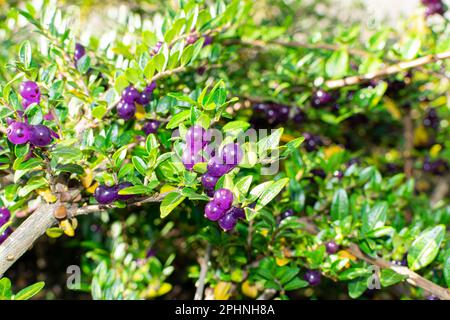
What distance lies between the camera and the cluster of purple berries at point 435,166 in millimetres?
1976

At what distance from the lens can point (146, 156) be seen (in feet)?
2.90

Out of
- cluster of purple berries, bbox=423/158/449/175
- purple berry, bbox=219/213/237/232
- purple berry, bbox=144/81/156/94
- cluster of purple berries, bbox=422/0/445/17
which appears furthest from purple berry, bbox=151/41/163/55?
cluster of purple berries, bbox=423/158/449/175

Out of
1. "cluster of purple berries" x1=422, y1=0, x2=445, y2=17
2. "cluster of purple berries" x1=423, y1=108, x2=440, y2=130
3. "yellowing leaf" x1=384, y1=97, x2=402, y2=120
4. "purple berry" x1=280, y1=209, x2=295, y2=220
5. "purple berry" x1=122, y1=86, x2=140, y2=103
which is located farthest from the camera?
"yellowing leaf" x1=384, y1=97, x2=402, y2=120

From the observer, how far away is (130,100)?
3.33ft

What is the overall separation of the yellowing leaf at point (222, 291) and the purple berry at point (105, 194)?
1.54ft

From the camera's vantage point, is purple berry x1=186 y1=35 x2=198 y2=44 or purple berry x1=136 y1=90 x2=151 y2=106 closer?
purple berry x1=136 y1=90 x2=151 y2=106

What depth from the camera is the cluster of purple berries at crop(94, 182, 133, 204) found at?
90 centimetres

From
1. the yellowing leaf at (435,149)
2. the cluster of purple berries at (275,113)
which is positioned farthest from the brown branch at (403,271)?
the yellowing leaf at (435,149)

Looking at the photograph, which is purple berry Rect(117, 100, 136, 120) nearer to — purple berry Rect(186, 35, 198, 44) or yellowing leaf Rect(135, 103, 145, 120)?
yellowing leaf Rect(135, 103, 145, 120)

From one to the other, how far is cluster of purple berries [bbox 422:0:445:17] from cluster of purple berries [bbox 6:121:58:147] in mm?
1505

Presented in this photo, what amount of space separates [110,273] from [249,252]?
385mm

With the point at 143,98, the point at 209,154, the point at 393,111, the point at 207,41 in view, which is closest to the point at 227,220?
the point at 209,154

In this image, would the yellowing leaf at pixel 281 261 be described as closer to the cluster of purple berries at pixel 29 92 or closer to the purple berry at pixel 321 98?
the purple berry at pixel 321 98

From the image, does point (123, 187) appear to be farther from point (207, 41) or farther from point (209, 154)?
point (207, 41)
